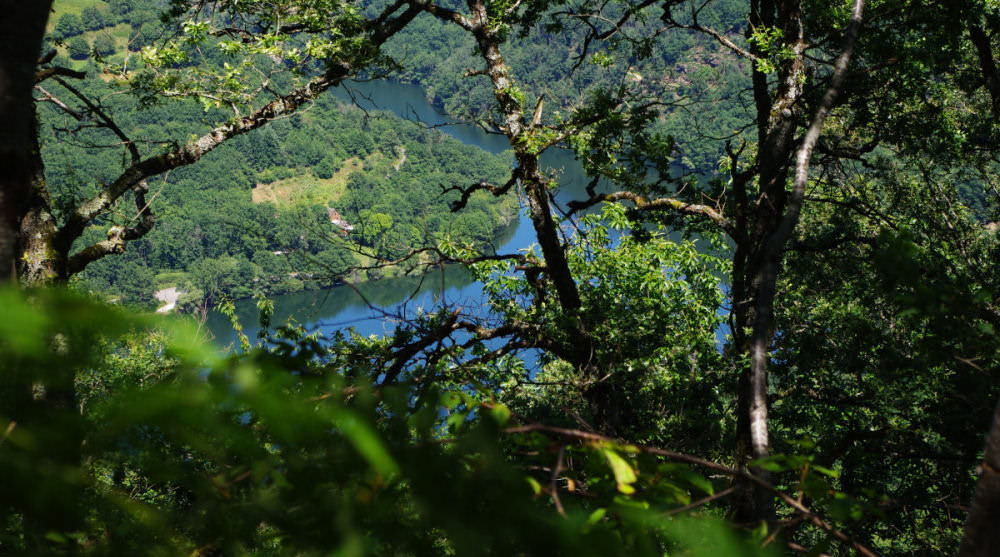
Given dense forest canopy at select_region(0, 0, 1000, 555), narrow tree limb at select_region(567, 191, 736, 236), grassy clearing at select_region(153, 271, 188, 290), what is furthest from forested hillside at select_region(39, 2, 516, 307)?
narrow tree limb at select_region(567, 191, 736, 236)

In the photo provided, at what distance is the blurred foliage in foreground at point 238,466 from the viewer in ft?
2.26

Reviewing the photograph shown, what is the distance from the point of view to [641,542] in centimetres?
83

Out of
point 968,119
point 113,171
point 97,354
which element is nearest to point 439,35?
point 113,171

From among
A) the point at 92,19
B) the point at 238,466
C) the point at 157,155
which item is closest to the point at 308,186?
the point at 92,19

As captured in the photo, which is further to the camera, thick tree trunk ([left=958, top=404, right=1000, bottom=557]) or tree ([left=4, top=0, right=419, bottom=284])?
tree ([left=4, top=0, right=419, bottom=284])

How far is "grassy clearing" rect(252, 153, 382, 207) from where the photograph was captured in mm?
77250

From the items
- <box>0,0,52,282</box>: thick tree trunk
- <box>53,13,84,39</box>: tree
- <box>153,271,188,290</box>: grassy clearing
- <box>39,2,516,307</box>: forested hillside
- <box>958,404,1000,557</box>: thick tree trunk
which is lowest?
<box>958,404,1000,557</box>: thick tree trunk

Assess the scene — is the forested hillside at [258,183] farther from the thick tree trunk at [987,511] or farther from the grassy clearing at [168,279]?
the thick tree trunk at [987,511]

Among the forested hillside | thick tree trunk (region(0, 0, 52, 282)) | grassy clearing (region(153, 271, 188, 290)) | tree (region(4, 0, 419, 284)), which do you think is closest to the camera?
thick tree trunk (region(0, 0, 52, 282))

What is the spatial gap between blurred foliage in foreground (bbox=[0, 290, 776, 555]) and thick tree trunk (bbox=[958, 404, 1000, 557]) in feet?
1.38

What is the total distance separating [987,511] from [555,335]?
5227 mm

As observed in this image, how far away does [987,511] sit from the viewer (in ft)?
3.04

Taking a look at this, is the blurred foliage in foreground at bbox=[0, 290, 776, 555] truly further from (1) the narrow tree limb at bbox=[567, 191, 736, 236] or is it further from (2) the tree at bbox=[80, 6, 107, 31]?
(2) the tree at bbox=[80, 6, 107, 31]

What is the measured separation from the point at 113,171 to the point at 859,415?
66754mm
